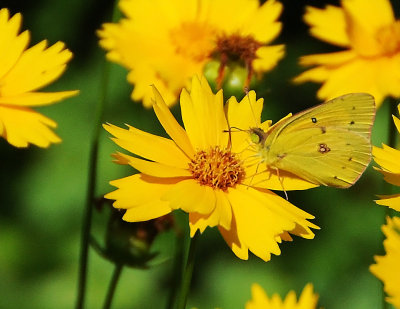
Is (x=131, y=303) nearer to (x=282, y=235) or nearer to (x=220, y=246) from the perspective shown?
(x=220, y=246)

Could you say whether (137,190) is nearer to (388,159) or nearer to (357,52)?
(388,159)

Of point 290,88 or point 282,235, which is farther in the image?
point 290,88

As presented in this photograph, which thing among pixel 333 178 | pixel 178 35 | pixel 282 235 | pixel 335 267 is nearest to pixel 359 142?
pixel 333 178

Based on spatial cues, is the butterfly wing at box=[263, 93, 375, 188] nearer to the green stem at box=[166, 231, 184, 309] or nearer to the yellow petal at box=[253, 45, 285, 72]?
the green stem at box=[166, 231, 184, 309]

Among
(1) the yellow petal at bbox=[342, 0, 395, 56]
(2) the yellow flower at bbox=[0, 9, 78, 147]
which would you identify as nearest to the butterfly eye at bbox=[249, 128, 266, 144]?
(2) the yellow flower at bbox=[0, 9, 78, 147]

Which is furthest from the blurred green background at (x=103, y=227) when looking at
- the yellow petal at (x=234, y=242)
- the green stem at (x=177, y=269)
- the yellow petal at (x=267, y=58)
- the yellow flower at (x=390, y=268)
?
the yellow flower at (x=390, y=268)
